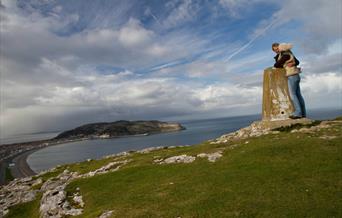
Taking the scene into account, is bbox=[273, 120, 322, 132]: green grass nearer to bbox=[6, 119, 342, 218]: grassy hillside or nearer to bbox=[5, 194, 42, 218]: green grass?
bbox=[6, 119, 342, 218]: grassy hillside

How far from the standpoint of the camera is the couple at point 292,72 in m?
33.2

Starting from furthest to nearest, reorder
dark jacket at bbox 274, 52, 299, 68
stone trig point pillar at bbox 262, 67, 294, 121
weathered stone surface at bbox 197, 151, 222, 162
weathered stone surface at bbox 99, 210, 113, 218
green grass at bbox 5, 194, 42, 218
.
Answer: stone trig point pillar at bbox 262, 67, 294, 121
dark jacket at bbox 274, 52, 299, 68
green grass at bbox 5, 194, 42, 218
weathered stone surface at bbox 197, 151, 222, 162
weathered stone surface at bbox 99, 210, 113, 218

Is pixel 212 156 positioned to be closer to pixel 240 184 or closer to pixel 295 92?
pixel 240 184

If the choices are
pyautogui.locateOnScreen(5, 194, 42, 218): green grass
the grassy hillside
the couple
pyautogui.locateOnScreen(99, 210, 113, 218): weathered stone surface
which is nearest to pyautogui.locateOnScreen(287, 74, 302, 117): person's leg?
the couple

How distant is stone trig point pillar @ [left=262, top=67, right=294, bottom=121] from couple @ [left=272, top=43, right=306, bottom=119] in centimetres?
53

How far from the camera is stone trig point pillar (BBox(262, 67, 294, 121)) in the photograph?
33562 millimetres

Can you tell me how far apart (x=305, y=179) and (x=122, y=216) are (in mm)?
11380

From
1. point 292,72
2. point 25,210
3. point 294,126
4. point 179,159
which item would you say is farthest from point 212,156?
point 25,210

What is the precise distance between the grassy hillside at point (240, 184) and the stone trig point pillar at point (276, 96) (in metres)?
4.73

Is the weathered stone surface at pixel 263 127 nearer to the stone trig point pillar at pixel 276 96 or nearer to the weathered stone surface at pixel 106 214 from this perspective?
the stone trig point pillar at pixel 276 96

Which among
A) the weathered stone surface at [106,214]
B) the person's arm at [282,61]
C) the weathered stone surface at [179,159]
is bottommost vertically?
the weathered stone surface at [106,214]

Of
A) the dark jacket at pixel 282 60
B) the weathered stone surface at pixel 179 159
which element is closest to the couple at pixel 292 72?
the dark jacket at pixel 282 60

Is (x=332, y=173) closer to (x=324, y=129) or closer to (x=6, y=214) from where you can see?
(x=324, y=129)

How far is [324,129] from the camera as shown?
94.9 feet
